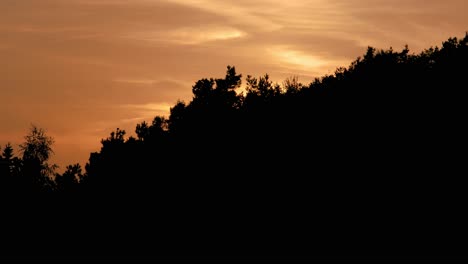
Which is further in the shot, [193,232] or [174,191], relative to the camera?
[174,191]

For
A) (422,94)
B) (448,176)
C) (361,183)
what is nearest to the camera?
(448,176)

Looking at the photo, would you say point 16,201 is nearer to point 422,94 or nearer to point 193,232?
point 193,232

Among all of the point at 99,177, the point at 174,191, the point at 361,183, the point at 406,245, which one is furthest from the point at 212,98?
the point at 406,245

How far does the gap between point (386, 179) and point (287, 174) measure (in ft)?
25.4

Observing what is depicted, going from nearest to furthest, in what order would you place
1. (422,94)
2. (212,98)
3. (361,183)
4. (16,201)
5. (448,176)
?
(448,176), (361,183), (422,94), (16,201), (212,98)

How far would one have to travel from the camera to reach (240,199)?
155 feet

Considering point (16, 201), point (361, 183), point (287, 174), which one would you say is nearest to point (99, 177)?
point (16, 201)

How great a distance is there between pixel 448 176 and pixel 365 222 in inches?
197

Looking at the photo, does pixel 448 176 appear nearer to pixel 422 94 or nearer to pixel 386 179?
pixel 386 179

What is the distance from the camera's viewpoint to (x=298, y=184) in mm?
45344

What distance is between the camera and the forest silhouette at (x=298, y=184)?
38688mm

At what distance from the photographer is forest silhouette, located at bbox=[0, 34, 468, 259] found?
38688 millimetres

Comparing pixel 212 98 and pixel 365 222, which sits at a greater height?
pixel 212 98

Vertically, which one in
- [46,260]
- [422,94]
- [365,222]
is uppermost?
[422,94]
